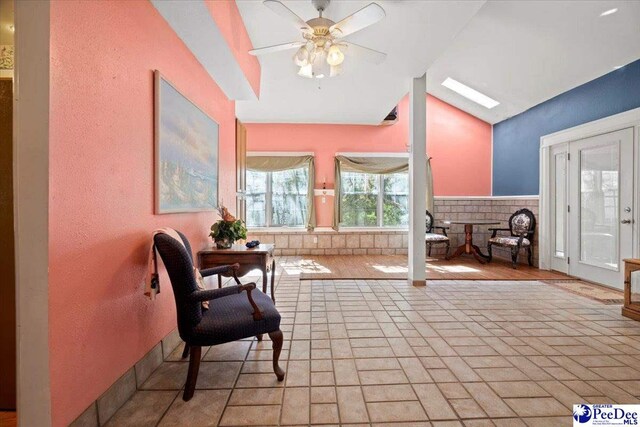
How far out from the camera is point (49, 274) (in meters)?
1.34

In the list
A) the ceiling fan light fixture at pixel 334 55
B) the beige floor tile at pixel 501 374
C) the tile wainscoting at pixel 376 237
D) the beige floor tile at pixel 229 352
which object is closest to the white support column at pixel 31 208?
the beige floor tile at pixel 229 352

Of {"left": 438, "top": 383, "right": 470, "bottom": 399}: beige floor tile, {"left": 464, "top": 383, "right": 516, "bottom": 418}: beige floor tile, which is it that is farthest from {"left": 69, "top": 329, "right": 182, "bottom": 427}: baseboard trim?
{"left": 464, "top": 383, "right": 516, "bottom": 418}: beige floor tile

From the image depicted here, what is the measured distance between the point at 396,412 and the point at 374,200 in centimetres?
587

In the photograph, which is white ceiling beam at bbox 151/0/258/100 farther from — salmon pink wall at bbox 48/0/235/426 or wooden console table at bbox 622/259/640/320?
wooden console table at bbox 622/259/640/320

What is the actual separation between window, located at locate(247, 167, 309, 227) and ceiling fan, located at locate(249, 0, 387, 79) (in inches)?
163

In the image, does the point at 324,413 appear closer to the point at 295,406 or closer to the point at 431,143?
the point at 295,406

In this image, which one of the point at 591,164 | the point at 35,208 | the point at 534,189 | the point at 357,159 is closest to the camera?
the point at 35,208

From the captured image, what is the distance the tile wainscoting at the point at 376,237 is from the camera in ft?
23.0

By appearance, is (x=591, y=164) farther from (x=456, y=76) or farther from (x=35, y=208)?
(x=35, y=208)

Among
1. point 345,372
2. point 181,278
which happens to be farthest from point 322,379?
point 181,278

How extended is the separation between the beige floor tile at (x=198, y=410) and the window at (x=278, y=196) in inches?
214

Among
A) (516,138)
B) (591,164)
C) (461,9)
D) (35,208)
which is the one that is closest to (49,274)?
(35,208)

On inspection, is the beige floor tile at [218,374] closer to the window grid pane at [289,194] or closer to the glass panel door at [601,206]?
the glass panel door at [601,206]

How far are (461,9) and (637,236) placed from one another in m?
3.51
